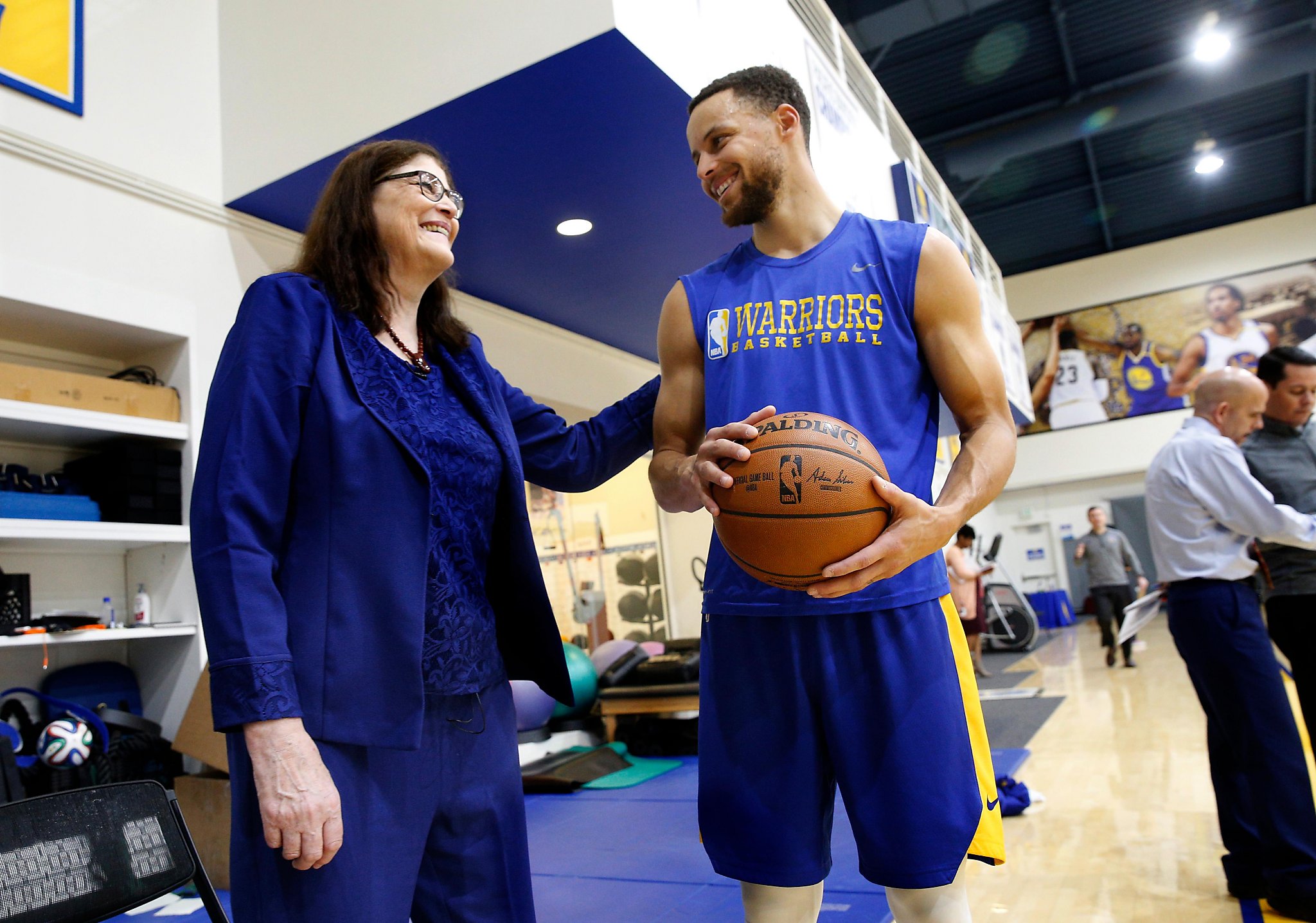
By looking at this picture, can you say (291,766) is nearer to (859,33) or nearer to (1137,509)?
(859,33)

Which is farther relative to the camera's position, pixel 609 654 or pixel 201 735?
pixel 609 654

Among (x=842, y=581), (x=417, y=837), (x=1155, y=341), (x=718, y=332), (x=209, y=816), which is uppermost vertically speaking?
(x=1155, y=341)

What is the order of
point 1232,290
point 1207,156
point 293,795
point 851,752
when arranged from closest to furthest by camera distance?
point 293,795 → point 851,752 → point 1207,156 → point 1232,290

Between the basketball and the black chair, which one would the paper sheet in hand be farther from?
the black chair

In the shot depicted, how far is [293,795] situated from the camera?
114 centimetres

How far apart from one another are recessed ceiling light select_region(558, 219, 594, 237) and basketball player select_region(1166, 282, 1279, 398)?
12.5 m

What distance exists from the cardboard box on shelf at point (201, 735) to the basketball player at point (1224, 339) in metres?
14.5

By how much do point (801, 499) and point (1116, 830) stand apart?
3248 mm

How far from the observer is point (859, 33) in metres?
10.1

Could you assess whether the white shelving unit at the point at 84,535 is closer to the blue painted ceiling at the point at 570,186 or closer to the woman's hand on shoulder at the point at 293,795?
the blue painted ceiling at the point at 570,186

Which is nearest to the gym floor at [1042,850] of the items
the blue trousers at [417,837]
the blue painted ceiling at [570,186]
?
the blue trousers at [417,837]

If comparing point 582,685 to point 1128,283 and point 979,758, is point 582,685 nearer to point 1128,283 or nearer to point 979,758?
point 979,758

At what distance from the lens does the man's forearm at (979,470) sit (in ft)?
4.54

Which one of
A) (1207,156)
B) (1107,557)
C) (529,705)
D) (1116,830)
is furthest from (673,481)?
(1207,156)
